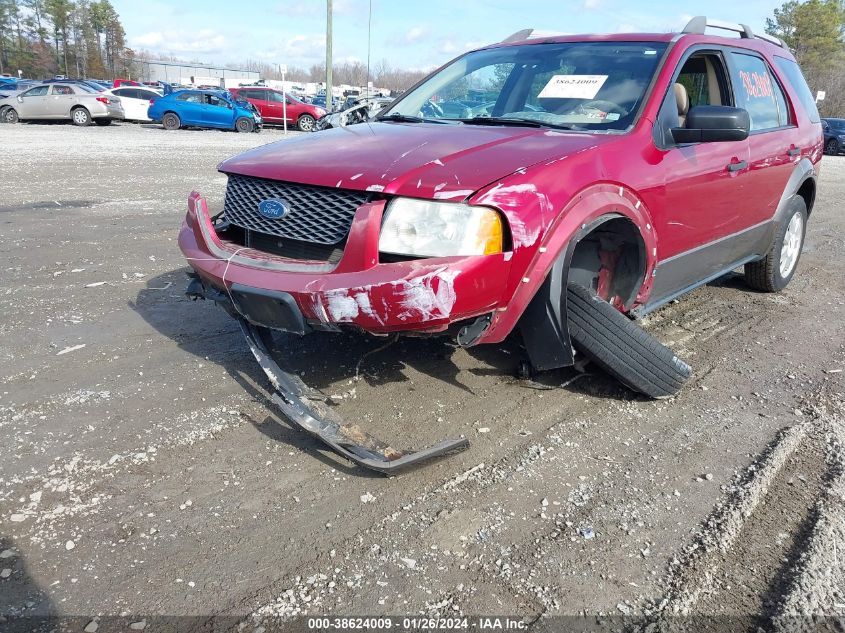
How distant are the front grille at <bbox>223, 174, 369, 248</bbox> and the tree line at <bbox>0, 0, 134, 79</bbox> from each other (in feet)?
266

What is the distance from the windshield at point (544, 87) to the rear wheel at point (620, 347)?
3.17 ft

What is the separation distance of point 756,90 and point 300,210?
11.3 feet

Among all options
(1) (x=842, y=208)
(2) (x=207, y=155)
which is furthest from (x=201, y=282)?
(2) (x=207, y=155)

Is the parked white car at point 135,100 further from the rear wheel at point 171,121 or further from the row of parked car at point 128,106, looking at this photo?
the rear wheel at point 171,121

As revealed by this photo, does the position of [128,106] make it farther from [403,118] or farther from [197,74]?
[197,74]

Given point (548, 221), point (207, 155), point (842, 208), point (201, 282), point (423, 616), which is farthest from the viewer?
point (207, 155)

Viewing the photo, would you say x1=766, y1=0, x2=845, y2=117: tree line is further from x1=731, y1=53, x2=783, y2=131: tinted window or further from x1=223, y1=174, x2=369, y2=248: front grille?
x1=223, y1=174, x2=369, y2=248: front grille

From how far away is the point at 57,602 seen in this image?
78.3 inches

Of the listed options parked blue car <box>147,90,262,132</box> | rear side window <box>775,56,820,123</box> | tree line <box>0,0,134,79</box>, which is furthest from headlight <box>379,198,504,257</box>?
tree line <box>0,0,134,79</box>

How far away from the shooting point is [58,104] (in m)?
23.8

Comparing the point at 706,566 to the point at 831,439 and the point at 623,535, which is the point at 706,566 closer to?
the point at 623,535

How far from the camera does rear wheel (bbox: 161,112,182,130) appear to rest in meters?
24.7

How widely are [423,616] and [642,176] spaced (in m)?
2.31

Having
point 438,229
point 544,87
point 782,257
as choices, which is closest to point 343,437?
point 438,229
